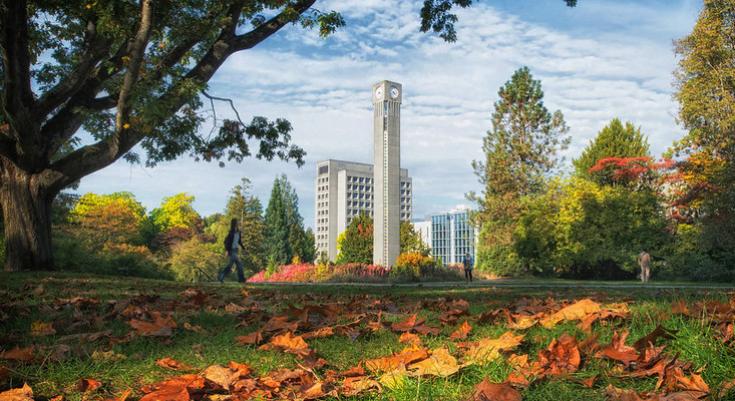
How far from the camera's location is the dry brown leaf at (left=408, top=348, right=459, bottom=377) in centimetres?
216

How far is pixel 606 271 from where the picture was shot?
1140 inches

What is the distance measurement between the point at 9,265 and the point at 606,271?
26.5 meters

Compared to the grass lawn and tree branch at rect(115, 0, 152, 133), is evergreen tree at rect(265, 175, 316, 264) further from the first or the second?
the grass lawn

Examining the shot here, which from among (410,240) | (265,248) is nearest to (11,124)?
(410,240)

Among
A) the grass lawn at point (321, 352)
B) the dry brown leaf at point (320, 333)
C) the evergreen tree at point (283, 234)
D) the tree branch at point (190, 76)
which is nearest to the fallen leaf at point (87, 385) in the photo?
the grass lawn at point (321, 352)

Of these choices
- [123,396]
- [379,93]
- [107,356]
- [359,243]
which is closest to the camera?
[123,396]

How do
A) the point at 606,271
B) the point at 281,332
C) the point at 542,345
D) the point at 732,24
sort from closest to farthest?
the point at 542,345, the point at 281,332, the point at 732,24, the point at 606,271

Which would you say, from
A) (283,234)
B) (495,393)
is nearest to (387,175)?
(495,393)

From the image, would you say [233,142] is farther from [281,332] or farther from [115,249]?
[115,249]

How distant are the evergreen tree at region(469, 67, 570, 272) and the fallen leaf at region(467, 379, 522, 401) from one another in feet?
102

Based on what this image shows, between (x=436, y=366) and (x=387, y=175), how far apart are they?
26.6m

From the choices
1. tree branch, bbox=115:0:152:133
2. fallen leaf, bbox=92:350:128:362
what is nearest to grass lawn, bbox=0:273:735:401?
fallen leaf, bbox=92:350:128:362

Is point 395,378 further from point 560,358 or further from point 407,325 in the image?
point 407,325

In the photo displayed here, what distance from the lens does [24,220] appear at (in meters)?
11.9
